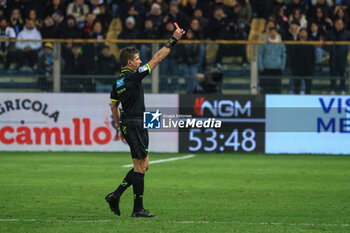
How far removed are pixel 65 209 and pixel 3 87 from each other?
33.2 feet

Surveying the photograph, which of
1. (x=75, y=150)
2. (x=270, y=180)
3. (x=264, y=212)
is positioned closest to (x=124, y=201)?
(x=264, y=212)

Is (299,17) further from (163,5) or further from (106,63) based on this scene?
(106,63)

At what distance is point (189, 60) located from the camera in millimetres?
19094

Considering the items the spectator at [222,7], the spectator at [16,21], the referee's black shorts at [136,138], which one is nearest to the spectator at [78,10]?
the spectator at [16,21]

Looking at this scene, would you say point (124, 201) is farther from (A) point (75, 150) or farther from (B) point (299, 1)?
(B) point (299, 1)

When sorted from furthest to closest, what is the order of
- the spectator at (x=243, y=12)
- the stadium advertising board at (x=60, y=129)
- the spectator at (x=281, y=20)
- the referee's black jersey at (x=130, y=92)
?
the spectator at (x=243, y=12) < the spectator at (x=281, y=20) < the stadium advertising board at (x=60, y=129) < the referee's black jersey at (x=130, y=92)

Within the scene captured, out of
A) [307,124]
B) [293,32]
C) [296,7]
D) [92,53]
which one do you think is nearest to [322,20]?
[296,7]

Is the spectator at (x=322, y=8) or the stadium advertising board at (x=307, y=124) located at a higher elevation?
the spectator at (x=322, y=8)

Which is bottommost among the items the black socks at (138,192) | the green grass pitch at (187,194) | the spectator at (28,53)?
the green grass pitch at (187,194)

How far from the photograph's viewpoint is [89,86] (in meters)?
19.3

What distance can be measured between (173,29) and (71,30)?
2957mm

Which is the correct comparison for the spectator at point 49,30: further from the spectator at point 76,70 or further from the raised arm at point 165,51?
the raised arm at point 165,51

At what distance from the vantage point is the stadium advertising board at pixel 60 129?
19.2 m

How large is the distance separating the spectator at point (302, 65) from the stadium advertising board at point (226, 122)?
3.27ft
